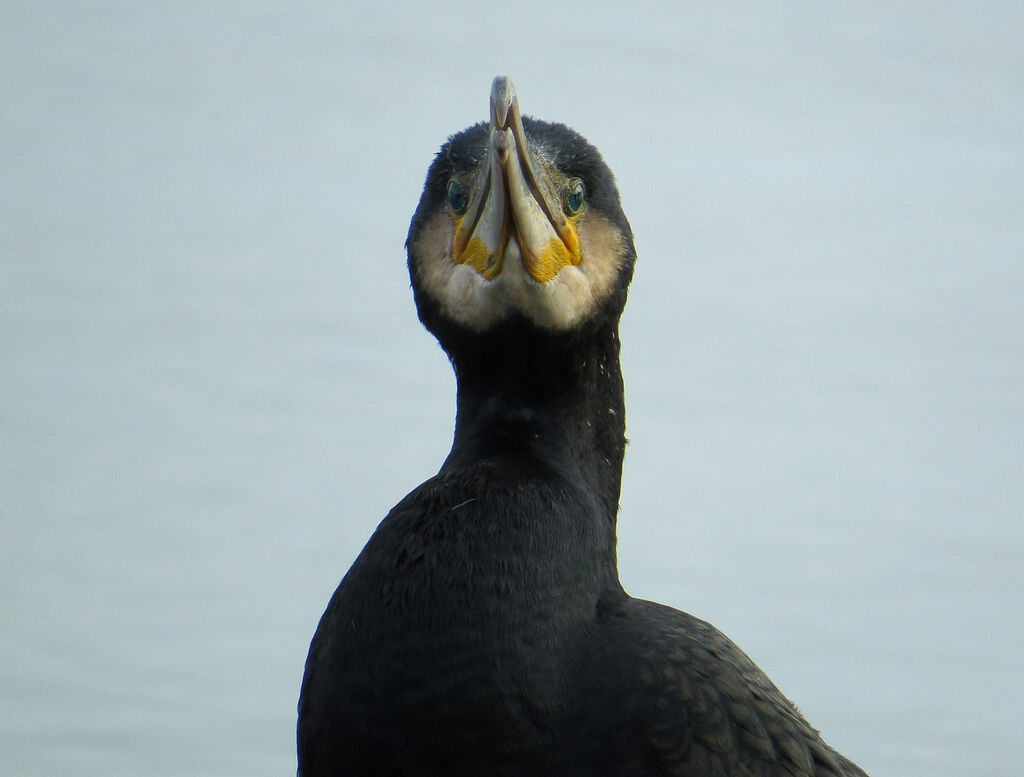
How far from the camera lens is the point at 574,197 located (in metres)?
2.96

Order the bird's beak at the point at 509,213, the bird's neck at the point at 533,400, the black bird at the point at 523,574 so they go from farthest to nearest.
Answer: the bird's neck at the point at 533,400
the bird's beak at the point at 509,213
the black bird at the point at 523,574

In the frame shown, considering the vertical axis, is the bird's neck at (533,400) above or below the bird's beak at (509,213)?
below

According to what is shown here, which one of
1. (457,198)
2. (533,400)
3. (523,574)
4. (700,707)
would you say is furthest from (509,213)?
(700,707)

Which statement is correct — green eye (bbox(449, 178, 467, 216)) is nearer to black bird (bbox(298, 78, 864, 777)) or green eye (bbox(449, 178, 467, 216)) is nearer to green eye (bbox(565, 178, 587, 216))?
black bird (bbox(298, 78, 864, 777))

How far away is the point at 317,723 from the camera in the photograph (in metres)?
2.51

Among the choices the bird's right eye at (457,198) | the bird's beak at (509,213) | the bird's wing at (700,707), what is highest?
the bird's right eye at (457,198)

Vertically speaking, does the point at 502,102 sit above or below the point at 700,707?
above

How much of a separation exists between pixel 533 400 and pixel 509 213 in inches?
16.0

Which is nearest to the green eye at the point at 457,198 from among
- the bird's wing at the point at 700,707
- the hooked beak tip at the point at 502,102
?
the hooked beak tip at the point at 502,102

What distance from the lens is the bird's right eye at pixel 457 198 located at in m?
2.90

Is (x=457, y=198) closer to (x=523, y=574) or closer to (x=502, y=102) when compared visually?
(x=502, y=102)

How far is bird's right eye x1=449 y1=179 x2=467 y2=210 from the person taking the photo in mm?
2904

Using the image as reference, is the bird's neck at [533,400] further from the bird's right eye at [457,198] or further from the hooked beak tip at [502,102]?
the hooked beak tip at [502,102]

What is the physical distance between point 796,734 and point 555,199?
118cm
